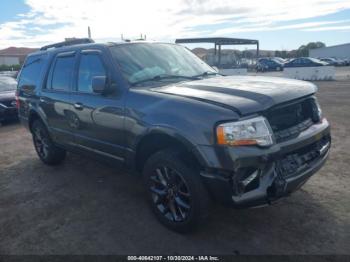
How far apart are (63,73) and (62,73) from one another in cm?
4

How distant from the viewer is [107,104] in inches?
157

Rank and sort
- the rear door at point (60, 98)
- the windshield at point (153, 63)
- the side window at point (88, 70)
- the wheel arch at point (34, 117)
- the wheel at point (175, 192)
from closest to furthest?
the wheel at point (175, 192) < the windshield at point (153, 63) < the side window at point (88, 70) < the rear door at point (60, 98) < the wheel arch at point (34, 117)

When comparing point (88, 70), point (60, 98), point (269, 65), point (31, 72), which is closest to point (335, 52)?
point (269, 65)

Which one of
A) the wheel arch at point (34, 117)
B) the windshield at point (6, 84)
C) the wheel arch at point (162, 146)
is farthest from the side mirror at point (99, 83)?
the windshield at point (6, 84)

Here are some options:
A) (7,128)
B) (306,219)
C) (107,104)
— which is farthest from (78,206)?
(7,128)

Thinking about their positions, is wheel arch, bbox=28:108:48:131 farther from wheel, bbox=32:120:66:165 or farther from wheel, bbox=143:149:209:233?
wheel, bbox=143:149:209:233

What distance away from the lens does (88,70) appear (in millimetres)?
4414

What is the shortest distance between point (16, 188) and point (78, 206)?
4.68 feet

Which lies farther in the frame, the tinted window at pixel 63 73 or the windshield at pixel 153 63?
the tinted window at pixel 63 73

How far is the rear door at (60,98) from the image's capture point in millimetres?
4762

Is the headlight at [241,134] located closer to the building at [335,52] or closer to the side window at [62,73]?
the side window at [62,73]

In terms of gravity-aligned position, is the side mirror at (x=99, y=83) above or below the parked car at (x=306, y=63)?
above

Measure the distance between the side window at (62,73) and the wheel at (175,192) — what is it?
6.70ft

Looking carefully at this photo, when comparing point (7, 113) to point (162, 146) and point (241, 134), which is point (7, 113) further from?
point (241, 134)
